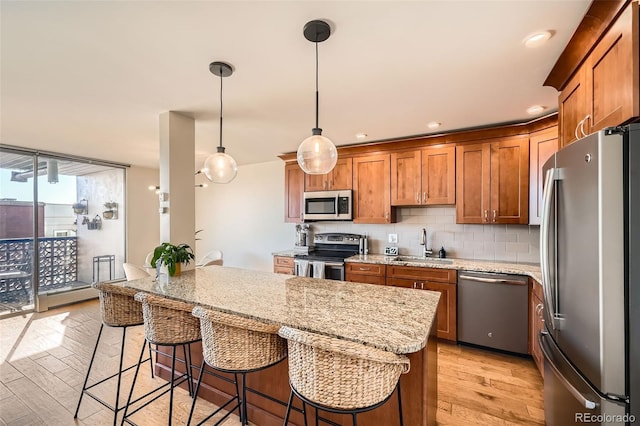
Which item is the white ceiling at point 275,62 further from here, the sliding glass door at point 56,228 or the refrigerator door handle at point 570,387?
the refrigerator door handle at point 570,387

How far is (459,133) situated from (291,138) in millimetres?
2076

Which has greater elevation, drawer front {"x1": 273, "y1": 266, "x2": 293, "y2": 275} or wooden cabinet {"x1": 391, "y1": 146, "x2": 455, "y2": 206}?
wooden cabinet {"x1": 391, "y1": 146, "x2": 455, "y2": 206}

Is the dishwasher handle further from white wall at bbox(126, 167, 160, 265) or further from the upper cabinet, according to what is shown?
white wall at bbox(126, 167, 160, 265)

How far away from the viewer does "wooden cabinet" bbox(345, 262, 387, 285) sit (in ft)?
11.5

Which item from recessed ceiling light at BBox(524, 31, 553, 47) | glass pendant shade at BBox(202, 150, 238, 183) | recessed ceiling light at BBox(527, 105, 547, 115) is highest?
recessed ceiling light at BBox(524, 31, 553, 47)

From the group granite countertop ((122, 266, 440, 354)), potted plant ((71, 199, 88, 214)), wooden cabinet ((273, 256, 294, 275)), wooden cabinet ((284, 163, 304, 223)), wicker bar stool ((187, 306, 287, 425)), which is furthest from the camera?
potted plant ((71, 199, 88, 214))

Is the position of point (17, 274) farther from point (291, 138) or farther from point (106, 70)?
point (291, 138)

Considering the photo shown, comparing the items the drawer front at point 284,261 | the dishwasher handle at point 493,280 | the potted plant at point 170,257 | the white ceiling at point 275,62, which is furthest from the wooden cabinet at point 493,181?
the potted plant at point 170,257

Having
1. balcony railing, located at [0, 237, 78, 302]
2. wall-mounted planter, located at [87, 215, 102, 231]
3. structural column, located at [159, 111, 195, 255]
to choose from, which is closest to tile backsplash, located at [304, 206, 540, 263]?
structural column, located at [159, 111, 195, 255]

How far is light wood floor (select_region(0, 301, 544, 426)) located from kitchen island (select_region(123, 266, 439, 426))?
1.36ft

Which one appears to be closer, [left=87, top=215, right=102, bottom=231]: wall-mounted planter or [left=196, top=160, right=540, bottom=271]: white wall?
[left=196, top=160, right=540, bottom=271]: white wall

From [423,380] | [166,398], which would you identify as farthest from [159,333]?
[423,380]

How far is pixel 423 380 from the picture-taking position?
4.77 ft

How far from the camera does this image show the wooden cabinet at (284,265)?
4.20 m
